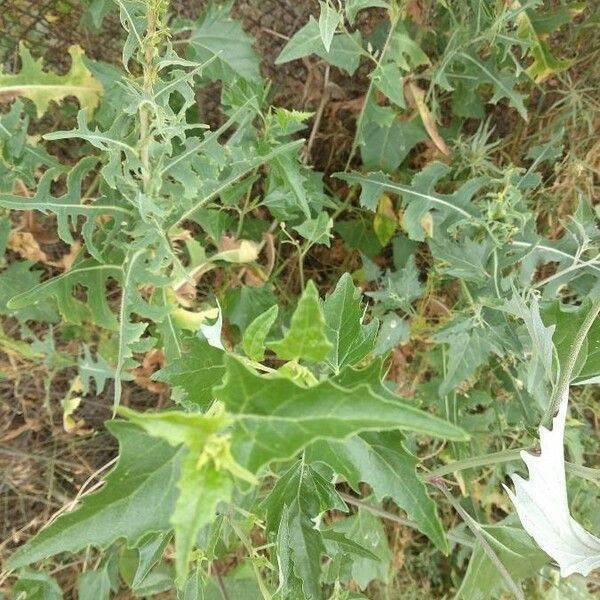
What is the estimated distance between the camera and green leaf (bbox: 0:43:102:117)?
49.0 inches

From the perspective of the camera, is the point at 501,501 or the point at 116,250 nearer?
the point at 116,250

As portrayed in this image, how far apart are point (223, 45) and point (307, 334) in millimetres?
849

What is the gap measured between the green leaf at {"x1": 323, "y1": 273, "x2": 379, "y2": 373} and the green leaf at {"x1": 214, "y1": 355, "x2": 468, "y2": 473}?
0.31m

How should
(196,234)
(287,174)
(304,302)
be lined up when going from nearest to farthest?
(304,302) → (287,174) → (196,234)

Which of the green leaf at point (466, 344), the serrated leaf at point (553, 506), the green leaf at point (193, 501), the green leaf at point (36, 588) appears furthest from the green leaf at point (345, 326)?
the green leaf at point (36, 588)

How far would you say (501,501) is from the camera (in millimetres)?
1757

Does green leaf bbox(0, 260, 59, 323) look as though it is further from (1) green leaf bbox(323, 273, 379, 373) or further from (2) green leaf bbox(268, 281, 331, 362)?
(2) green leaf bbox(268, 281, 331, 362)

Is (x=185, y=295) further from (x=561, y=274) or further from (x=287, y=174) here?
(x=561, y=274)

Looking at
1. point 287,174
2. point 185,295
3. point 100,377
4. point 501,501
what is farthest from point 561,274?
point 100,377

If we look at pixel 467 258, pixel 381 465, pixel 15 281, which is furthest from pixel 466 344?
pixel 15 281

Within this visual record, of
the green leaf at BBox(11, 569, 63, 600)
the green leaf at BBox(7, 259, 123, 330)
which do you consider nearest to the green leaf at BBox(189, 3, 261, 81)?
the green leaf at BBox(7, 259, 123, 330)

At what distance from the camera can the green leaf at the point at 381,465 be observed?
2.28 ft

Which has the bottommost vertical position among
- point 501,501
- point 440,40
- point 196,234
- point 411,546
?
point 411,546

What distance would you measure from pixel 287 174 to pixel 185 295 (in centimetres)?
33
